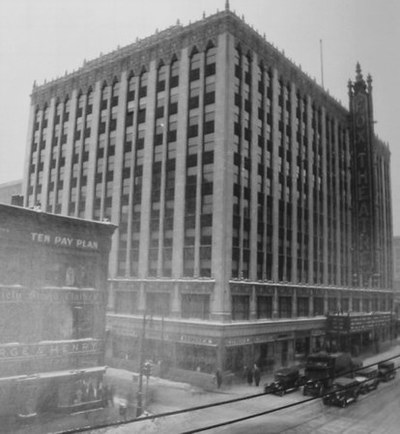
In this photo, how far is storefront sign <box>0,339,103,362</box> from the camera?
2539cm

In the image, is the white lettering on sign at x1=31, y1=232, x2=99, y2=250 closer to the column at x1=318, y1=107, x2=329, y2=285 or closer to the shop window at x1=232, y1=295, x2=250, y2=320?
the shop window at x1=232, y1=295, x2=250, y2=320

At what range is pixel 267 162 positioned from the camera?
4947 cm

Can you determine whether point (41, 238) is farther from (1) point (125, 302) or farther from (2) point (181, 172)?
(1) point (125, 302)

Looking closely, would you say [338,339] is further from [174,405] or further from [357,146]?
[174,405]

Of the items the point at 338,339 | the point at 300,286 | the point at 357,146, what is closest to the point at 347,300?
the point at 338,339

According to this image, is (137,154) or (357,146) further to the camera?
(357,146)

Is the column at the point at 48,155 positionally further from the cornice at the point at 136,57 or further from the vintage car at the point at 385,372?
the vintage car at the point at 385,372

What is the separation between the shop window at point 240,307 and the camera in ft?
140

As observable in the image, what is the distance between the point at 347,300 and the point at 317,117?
26.5 meters

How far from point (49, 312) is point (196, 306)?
697 inches

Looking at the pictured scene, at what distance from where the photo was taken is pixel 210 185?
145 feet

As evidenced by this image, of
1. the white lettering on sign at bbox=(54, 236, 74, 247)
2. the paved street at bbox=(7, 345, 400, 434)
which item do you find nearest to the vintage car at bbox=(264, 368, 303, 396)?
the paved street at bbox=(7, 345, 400, 434)

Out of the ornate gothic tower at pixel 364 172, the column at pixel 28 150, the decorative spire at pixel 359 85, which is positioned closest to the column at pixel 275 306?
the ornate gothic tower at pixel 364 172

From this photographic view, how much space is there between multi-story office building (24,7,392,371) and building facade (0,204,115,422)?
9.32 metres
